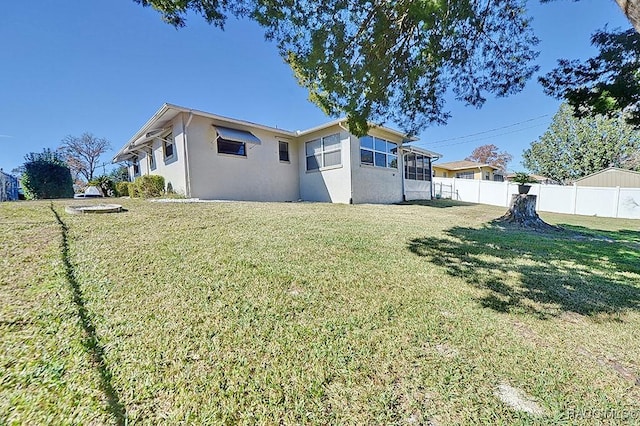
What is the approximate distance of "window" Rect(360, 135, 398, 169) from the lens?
12938mm

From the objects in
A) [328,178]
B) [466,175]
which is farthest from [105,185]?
[466,175]

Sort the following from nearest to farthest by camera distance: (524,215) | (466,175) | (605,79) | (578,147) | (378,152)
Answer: (605,79), (524,215), (378,152), (578,147), (466,175)

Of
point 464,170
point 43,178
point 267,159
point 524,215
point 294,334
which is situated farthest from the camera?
point 464,170

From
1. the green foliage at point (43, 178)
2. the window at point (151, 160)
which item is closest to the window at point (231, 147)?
the window at point (151, 160)

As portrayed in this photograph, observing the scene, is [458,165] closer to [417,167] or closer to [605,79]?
[417,167]

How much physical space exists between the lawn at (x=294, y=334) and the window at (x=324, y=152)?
8605 millimetres

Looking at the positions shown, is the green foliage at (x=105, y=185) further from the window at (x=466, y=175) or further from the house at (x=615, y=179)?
the house at (x=615, y=179)

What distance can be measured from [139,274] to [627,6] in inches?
267

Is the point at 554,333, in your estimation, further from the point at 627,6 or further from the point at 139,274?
the point at 139,274

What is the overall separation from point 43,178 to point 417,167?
2209 centimetres

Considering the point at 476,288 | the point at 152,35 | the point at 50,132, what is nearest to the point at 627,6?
the point at 476,288

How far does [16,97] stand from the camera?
1605 centimetres

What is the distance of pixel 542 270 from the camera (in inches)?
173

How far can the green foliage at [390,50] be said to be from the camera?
15.8ft
